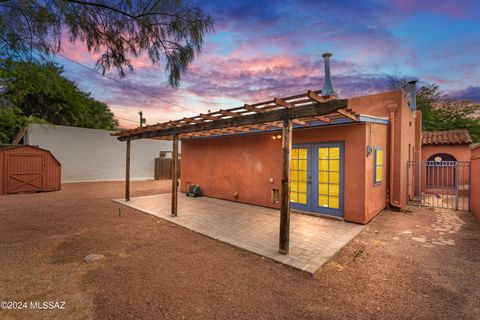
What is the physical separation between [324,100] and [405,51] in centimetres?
647

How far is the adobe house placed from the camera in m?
4.16

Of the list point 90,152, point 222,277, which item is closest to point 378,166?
point 222,277

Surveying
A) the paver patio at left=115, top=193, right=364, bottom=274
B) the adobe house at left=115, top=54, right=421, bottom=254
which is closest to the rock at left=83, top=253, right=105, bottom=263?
the paver patio at left=115, top=193, right=364, bottom=274

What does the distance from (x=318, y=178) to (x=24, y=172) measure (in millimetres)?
13164

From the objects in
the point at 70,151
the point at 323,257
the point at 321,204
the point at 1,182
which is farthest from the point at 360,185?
the point at 70,151

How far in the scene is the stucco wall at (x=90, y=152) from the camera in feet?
41.9

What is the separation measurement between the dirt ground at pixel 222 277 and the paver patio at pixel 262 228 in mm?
221

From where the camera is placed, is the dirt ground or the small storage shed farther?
the small storage shed

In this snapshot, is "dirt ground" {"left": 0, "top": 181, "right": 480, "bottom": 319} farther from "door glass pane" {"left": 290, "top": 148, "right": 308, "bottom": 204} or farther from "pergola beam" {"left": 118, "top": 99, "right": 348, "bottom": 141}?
"pergola beam" {"left": 118, "top": 99, "right": 348, "bottom": 141}

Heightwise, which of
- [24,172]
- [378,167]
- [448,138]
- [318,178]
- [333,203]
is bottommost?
[333,203]

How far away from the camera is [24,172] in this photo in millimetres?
10281

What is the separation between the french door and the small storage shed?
477 inches

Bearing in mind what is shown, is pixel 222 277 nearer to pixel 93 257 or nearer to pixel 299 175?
pixel 93 257

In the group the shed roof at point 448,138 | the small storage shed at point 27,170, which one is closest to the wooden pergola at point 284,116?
the small storage shed at point 27,170
